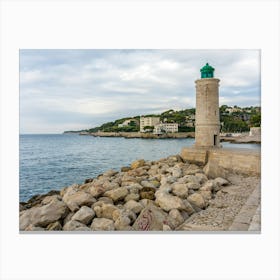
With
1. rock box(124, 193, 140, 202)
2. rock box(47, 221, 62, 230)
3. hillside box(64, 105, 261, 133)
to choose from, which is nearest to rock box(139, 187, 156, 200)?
rock box(124, 193, 140, 202)

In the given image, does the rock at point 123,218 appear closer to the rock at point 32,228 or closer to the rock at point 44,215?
the rock at point 44,215

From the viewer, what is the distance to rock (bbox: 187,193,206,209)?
11.3 feet

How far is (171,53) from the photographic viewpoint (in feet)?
10.6

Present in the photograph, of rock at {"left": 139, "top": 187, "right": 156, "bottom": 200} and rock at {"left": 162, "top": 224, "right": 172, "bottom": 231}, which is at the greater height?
rock at {"left": 139, "top": 187, "right": 156, "bottom": 200}

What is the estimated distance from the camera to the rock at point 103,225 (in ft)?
9.07

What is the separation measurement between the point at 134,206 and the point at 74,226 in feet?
2.68

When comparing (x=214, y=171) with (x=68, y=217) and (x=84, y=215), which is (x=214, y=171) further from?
(x=68, y=217)

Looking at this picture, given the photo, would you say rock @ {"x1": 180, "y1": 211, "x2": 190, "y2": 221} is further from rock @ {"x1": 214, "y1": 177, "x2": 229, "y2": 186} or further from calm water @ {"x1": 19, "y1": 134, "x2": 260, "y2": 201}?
calm water @ {"x1": 19, "y1": 134, "x2": 260, "y2": 201}

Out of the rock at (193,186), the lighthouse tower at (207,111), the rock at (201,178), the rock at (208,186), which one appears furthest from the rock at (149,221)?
the lighthouse tower at (207,111)

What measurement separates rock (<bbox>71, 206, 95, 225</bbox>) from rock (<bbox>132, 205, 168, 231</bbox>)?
567 millimetres

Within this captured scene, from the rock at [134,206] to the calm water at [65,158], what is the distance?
1670mm
